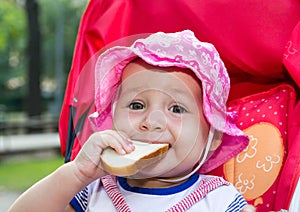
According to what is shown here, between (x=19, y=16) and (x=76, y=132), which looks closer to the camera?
(x=76, y=132)

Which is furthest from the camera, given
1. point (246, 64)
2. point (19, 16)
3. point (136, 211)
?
point (19, 16)

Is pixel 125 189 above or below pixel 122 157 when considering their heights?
below

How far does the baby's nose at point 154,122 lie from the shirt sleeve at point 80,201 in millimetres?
250

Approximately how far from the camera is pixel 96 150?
3.62 ft

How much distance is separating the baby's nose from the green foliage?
3.96m

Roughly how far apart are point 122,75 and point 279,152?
46 centimetres

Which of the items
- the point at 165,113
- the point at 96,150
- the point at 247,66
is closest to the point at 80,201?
the point at 96,150

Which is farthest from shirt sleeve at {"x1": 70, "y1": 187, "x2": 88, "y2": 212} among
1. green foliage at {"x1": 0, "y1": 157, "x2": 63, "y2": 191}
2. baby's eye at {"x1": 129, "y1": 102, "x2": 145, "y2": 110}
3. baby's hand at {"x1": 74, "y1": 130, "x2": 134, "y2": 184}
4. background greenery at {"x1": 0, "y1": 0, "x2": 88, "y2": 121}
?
background greenery at {"x1": 0, "y1": 0, "x2": 88, "y2": 121}

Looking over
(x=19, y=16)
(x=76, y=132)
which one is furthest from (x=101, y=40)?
(x=19, y=16)

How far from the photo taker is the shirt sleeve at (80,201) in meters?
1.23

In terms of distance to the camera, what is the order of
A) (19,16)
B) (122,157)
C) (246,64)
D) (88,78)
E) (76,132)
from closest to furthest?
(122,157) < (88,78) < (76,132) < (246,64) < (19,16)

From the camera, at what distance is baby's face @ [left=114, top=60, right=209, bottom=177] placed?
1103 millimetres

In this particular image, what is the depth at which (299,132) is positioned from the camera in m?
1.38

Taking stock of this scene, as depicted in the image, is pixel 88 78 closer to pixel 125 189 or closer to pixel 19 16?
pixel 125 189
